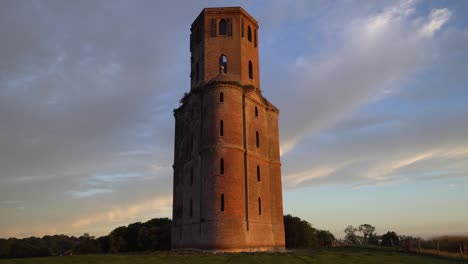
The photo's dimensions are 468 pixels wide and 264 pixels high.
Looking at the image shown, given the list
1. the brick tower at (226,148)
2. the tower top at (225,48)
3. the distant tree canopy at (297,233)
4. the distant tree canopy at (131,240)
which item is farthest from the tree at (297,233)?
the tower top at (225,48)

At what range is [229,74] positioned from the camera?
32.6m

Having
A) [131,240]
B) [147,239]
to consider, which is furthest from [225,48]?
[131,240]

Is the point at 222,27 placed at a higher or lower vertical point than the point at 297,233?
higher

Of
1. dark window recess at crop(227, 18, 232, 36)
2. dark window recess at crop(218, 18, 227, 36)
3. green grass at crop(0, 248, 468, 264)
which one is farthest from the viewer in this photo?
dark window recess at crop(218, 18, 227, 36)

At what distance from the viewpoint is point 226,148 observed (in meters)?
28.4

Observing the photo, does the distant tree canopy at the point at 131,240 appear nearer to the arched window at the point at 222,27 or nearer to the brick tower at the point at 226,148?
the brick tower at the point at 226,148

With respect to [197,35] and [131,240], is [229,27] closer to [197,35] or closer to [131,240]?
[197,35]

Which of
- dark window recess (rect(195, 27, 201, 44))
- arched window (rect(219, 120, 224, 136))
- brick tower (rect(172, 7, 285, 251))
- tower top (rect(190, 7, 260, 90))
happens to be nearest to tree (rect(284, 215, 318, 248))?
brick tower (rect(172, 7, 285, 251))

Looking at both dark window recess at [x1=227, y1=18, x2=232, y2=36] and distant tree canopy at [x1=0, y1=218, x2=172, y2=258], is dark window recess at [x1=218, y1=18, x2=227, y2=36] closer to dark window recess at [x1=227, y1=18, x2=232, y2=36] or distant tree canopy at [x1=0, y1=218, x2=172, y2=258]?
dark window recess at [x1=227, y1=18, x2=232, y2=36]

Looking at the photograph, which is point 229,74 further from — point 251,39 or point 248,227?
point 248,227

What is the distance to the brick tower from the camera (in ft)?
89.2

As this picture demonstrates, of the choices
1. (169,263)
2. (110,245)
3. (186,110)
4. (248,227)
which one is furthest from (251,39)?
(110,245)

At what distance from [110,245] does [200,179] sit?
31190mm

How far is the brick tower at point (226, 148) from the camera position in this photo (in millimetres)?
27203
